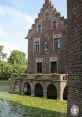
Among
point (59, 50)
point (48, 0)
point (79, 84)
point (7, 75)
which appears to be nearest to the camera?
point (79, 84)

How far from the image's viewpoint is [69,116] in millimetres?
5824

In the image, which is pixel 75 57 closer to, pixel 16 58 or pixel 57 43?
pixel 57 43

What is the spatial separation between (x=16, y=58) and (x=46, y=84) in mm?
81807

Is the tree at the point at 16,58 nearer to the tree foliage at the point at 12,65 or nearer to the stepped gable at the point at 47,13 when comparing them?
the tree foliage at the point at 12,65

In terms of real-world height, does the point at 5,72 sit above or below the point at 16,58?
below

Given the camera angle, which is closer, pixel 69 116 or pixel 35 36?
pixel 69 116

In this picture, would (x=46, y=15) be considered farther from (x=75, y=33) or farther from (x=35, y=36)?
(x=75, y=33)

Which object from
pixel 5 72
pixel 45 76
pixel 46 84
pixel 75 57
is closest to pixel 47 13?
pixel 45 76

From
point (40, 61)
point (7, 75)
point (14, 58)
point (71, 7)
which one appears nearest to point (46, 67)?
point (40, 61)

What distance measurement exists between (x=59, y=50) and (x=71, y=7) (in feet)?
97.9

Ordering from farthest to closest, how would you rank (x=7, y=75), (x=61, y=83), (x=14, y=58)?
(x=14, y=58)
(x=7, y=75)
(x=61, y=83)

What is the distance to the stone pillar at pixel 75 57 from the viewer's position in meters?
5.39

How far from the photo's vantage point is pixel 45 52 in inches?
1481

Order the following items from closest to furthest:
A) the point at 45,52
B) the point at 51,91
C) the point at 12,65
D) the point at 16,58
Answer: the point at 51,91, the point at 45,52, the point at 12,65, the point at 16,58
